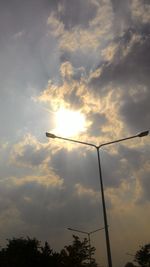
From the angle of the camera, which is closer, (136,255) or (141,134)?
(141,134)

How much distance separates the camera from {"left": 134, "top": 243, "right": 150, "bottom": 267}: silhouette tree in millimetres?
104375

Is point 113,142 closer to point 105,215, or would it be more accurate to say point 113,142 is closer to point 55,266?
point 105,215

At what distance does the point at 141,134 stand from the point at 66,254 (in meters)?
52.9

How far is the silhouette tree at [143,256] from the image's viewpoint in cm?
10438

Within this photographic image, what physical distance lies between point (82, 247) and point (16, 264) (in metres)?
38.4

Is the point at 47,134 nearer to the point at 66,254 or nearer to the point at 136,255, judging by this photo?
the point at 66,254

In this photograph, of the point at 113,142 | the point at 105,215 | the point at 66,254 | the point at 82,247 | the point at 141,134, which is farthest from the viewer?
the point at 82,247

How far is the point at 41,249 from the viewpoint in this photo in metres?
47.7

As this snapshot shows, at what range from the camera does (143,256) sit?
106 meters

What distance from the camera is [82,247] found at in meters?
82.0

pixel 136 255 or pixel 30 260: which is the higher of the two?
pixel 136 255

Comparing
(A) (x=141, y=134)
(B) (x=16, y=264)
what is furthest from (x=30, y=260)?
(A) (x=141, y=134)

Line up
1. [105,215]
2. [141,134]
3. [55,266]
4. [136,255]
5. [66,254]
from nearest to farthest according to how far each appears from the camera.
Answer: [105,215]
[141,134]
[55,266]
[66,254]
[136,255]

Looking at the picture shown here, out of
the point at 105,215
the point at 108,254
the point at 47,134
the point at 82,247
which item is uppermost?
the point at 82,247
